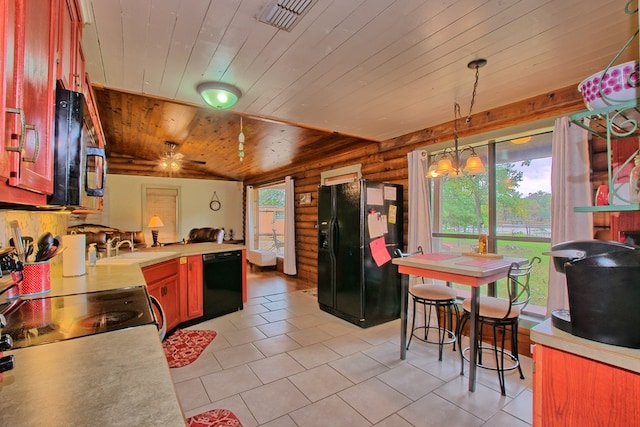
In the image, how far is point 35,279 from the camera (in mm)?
1611

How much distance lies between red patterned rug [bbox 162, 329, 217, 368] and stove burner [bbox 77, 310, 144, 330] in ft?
4.60

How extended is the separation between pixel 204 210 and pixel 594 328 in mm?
7812

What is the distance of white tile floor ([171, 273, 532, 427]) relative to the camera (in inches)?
76.6

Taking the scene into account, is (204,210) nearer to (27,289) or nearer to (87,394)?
(27,289)

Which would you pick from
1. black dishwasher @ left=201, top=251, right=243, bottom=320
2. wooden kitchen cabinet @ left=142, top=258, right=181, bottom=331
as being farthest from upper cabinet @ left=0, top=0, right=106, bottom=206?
black dishwasher @ left=201, top=251, right=243, bottom=320

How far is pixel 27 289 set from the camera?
1.59m

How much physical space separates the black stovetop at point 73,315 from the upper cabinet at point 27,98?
0.52 metres

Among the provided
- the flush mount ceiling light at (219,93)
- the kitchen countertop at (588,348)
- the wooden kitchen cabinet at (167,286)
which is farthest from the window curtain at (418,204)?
the wooden kitchen cabinet at (167,286)

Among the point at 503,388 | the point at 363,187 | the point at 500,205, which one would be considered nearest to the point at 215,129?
the point at 363,187

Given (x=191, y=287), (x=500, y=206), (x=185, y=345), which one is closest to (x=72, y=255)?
(x=185, y=345)

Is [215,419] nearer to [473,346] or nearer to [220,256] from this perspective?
[473,346]

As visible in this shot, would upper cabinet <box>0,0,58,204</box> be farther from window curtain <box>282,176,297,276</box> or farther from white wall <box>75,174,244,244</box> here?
white wall <box>75,174,244,244</box>

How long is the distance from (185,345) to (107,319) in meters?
1.97

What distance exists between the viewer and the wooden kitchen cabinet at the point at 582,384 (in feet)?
2.75
